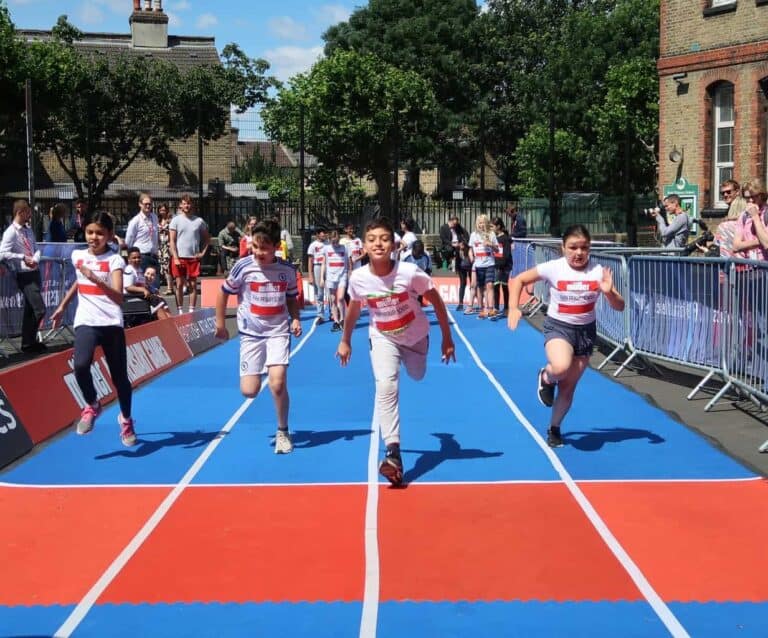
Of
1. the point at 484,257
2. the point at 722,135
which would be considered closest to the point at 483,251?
the point at 484,257

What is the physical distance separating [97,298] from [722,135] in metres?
21.0

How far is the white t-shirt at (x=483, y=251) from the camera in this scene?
67.9 ft

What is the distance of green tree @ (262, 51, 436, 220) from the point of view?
45000 millimetres

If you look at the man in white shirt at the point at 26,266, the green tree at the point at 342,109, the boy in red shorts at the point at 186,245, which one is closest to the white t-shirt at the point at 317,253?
the boy in red shorts at the point at 186,245

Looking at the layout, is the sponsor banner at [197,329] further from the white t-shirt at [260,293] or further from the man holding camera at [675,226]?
the man holding camera at [675,226]

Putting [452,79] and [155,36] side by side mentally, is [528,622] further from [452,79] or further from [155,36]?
[155,36]

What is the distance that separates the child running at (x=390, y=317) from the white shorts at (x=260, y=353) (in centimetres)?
100

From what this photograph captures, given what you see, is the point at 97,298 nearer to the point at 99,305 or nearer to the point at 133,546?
the point at 99,305

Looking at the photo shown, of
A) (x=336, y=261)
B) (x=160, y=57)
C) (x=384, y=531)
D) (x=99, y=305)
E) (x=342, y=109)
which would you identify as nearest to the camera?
(x=384, y=531)

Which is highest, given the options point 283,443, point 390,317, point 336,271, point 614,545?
point 390,317

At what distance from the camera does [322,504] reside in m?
7.10

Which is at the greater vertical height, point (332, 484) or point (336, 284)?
point (336, 284)

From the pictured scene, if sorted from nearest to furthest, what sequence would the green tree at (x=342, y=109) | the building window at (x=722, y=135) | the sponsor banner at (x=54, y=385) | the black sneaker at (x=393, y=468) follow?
the black sneaker at (x=393, y=468) < the sponsor banner at (x=54, y=385) < the building window at (x=722, y=135) < the green tree at (x=342, y=109)

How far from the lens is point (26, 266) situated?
1429 cm
